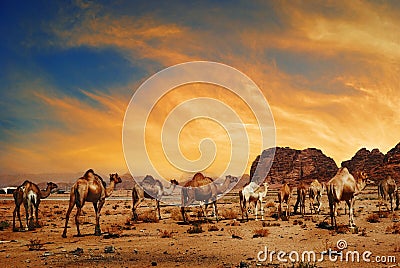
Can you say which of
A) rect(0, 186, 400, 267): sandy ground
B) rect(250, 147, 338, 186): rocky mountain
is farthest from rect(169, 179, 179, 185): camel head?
rect(250, 147, 338, 186): rocky mountain

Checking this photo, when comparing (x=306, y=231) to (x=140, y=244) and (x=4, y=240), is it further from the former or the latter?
(x=4, y=240)

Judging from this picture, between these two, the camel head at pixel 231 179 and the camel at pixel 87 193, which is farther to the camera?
the camel head at pixel 231 179

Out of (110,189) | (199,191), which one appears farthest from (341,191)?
(110,189)

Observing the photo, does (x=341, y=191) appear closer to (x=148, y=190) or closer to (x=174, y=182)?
(x=148, y=190)

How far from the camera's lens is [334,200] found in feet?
58.1

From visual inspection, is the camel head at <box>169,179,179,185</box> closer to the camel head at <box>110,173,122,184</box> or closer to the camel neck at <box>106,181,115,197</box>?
the camel head at <box>110,173,122,184</box>

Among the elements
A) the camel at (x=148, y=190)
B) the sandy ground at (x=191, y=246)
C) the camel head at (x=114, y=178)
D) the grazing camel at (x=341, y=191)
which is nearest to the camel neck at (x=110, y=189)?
the camel head at (x=114, y=178)

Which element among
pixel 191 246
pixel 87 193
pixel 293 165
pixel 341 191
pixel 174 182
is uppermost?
pixel 293 165

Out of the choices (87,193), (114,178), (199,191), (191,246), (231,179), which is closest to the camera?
(191,246)

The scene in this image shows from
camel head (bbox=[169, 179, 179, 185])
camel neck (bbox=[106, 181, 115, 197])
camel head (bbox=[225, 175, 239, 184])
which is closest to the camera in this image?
camel neck (bbox=[106, 181, 115, 197])

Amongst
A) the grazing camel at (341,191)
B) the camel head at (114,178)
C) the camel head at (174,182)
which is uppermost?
the camel head at (114,178)

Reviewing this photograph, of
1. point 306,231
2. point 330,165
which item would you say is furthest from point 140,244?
point 330,165

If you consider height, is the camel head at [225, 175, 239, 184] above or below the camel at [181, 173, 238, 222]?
above

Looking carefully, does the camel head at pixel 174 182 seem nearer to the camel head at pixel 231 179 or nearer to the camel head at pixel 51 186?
the camel head at pixel 231 179
